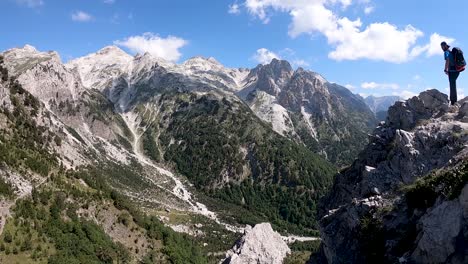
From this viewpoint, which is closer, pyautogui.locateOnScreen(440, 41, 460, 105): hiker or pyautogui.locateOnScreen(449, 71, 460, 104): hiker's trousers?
pyautogui.locateOnScreen(440, 41, 460, 105): hiker

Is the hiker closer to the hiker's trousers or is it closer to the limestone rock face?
the hiker's trousers

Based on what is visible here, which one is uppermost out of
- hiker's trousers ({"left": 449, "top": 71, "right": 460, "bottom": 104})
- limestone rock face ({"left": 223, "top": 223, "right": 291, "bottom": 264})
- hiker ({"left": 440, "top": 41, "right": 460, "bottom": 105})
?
hiker ({"left": 440, "top": 41, "right": 460, "bottom": 105})

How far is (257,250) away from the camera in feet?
247

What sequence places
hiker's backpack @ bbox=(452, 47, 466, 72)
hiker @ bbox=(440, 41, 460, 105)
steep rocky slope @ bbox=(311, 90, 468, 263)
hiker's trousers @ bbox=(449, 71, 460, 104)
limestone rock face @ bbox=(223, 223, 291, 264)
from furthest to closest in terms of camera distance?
limestone rock face @ bbox=(223, 223, 291, 264), hiker's trousers @ bbox=(449, 71, 460, 104), hiker @ bbox=(440, 41, 460, 105), hiker's backpack @ bbox=(452, 47, 466, 72), steep rocky slope @ bbox=(311, 90, 468, 263)

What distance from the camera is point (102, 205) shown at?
96188 mm

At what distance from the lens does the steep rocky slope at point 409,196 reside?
26369mm

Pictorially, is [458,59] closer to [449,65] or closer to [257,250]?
[449,65]

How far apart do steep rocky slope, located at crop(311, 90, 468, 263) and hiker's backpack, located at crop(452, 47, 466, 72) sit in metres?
4.48

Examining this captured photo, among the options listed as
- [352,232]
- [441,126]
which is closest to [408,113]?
[441,126]

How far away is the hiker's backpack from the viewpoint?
38.6 metres

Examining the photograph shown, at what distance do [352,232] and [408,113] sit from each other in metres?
21.1

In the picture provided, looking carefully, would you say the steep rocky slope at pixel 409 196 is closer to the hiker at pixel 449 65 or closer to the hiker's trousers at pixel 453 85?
the hiker's trousers at pixel 453 85

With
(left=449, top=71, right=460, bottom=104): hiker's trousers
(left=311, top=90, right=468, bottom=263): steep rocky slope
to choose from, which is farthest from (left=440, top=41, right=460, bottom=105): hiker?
(left=311, top=90, right=468, bottom=263): steep rocky slope

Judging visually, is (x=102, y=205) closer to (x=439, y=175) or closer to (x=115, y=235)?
(x=115, y=235)
